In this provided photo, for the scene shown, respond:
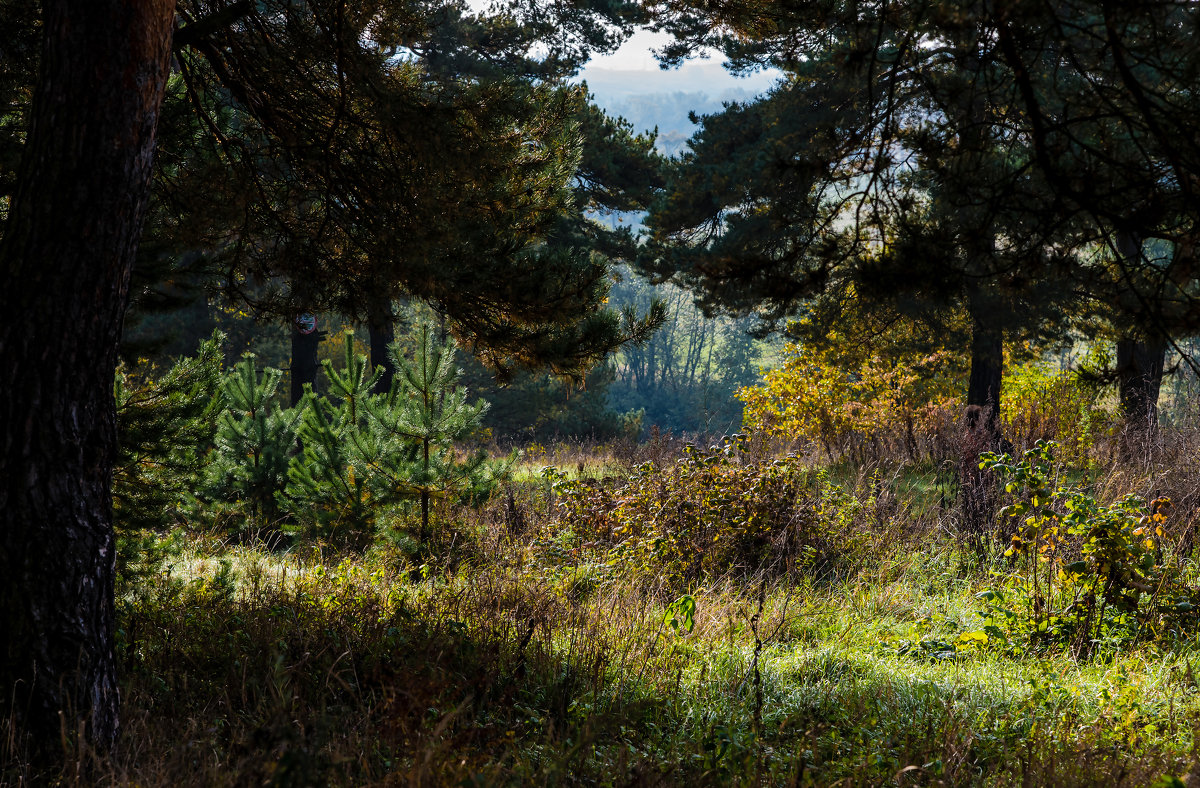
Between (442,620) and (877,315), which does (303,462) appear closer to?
(442,620)

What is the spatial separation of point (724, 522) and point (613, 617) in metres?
1.90

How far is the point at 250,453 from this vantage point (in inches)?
327

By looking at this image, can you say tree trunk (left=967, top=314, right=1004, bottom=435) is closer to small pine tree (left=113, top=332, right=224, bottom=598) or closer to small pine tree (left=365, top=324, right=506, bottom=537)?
small pine tree (left=365, top=324, right=506, bottom=537)

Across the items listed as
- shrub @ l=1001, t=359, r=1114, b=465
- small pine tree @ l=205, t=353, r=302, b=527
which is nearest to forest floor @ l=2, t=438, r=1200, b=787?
small pine tree @ l=205, t=353, r=302, b=527

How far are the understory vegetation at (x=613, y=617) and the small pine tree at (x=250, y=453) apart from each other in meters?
0.03

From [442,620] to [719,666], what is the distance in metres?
1.63

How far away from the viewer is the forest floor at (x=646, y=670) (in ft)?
9.01

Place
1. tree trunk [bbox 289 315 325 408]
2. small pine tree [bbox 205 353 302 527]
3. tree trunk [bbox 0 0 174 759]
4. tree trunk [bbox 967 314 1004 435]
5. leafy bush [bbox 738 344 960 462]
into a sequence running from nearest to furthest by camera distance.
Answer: tree trunk [bbox 0 0 174 759] < small pine tree [bbox 205 353 302 527] < tree trunk [bbox 967 314 1004 435] < leafy bush [bbox 738 344 960 462] < tree trunk [bbox 289 315 325 408]

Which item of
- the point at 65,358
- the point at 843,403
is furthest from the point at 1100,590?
the point at 843,403

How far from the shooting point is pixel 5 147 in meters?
4.06

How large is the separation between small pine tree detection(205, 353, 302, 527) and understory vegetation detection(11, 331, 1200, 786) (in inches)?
1.2

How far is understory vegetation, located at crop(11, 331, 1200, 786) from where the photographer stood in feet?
9.44

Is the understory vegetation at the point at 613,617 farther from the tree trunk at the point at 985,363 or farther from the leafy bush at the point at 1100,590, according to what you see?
the tree trunk at the point at 985,363

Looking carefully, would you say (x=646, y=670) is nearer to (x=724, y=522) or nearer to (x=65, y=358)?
(x=724, y=522)
